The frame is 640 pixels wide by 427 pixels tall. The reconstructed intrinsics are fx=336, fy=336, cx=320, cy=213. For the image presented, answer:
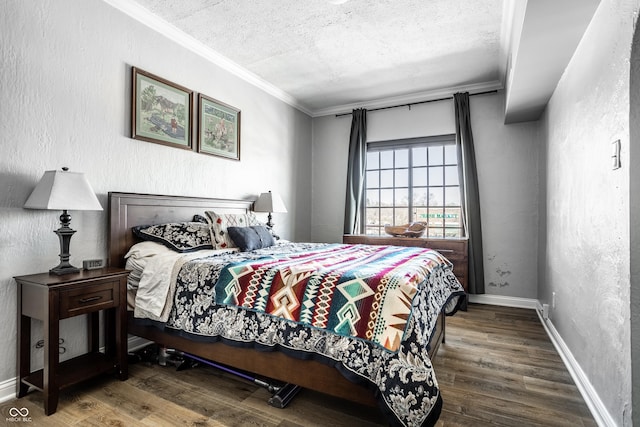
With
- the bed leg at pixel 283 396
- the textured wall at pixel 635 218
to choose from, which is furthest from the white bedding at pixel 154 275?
the textured wall at pixel 635 218

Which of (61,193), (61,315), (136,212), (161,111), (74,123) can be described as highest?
(161,111)

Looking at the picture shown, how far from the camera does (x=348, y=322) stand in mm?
1635

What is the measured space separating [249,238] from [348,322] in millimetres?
1576

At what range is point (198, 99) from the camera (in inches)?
129

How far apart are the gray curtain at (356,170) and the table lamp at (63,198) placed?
3266 millimetres

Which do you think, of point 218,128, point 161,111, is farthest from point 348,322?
point 218,128

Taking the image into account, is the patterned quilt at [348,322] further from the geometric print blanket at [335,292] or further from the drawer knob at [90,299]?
the drawer knob at [90,299]

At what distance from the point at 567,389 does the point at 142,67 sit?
3.81 metres

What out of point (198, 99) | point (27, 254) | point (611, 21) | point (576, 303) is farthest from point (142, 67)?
point (576, 303)

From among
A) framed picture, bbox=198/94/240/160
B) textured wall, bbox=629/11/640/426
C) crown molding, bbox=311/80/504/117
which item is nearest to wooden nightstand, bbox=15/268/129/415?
framed picture, bbox=198/94/240/160

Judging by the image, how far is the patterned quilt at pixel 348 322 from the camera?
1.45 m

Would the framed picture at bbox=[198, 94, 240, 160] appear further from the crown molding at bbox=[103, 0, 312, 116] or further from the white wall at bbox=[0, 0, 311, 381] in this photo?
the crown molding at bbox=[103, 0, 312, 116]

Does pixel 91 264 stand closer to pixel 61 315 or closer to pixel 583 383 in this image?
pixel 61 315

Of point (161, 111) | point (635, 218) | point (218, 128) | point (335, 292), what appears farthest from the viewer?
point (218, 128)
